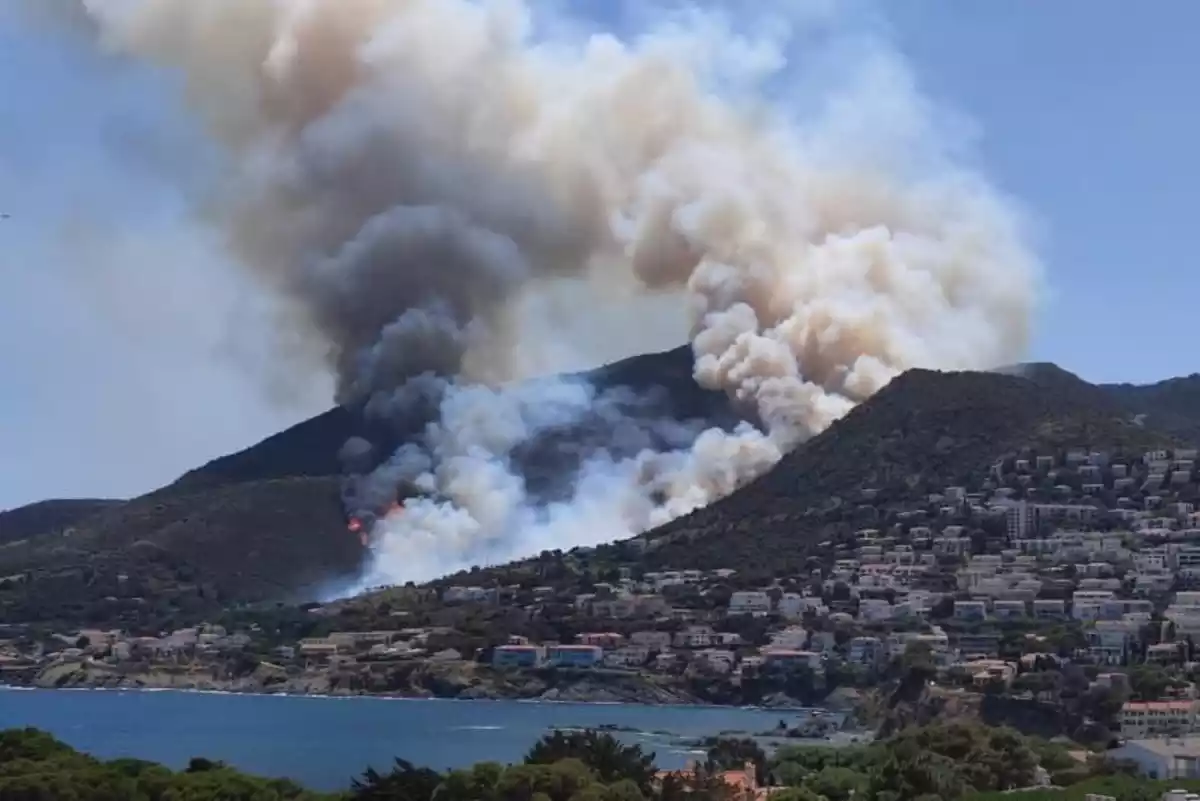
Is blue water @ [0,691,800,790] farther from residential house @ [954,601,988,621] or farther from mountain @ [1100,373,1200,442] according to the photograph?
mountain @ [1100,373,1200,442]

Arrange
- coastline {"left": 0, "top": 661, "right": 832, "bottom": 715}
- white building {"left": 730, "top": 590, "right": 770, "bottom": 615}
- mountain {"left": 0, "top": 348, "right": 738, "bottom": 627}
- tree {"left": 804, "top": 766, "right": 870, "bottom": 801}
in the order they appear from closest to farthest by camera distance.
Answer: tree {"left": 804, "top": 766, "right": 870, "bottom": 801} → coastline {"left": 0, "top": 661, "right": 832, "bottom": 715} → white building {"left": 730, "top": 590, "right": 770, "bottom": 615} → mountain {"left": 0, "top": 348, "right": 738, "bottom": 627}

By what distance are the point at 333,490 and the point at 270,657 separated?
28.1m

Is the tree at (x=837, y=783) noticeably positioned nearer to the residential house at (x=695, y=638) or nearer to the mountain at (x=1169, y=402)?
the residential house at (x=695, y=638)

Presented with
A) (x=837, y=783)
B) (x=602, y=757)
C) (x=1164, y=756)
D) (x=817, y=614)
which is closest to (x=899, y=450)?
(x=817, y=614)

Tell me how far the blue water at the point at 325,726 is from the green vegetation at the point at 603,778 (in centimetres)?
1106

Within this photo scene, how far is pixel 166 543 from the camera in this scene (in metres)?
134

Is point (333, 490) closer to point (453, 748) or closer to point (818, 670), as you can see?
point (818, 670)

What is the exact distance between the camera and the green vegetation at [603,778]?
41.9 meters

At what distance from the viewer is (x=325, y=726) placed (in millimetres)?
83562

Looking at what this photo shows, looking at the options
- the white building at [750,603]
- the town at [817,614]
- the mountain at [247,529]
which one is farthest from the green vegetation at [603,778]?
the mountain at [247,529]

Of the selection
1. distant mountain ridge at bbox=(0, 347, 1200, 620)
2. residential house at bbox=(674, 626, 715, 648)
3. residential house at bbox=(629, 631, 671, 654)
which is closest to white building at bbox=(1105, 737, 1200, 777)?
residential house at bbox=(674, 626, 715, 648)

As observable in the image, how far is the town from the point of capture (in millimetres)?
91562

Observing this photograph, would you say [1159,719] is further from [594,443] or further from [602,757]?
[594,443]

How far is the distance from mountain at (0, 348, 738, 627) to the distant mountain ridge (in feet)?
0.45
